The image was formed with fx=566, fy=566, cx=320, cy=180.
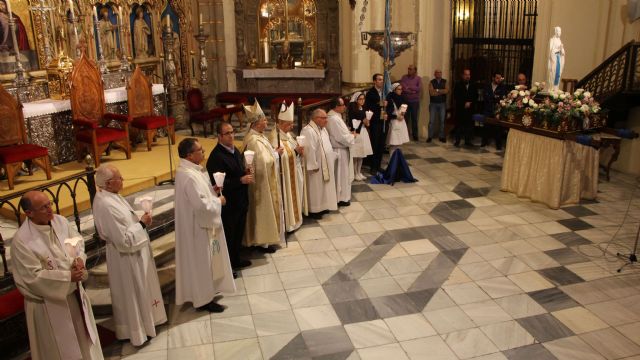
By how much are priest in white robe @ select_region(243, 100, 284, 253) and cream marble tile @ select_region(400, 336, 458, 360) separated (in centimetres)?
233

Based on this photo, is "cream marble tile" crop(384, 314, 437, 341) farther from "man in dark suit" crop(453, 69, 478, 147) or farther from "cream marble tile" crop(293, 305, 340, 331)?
"man in dark suit" crop(453, 69, 478, 147)

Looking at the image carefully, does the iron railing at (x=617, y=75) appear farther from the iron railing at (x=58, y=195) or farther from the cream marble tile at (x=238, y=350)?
the iron railing at (x=58, y=195)

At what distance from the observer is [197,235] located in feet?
17.4

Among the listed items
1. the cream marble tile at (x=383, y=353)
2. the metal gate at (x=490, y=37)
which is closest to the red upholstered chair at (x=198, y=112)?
the metal gate at (x=490, y=37)

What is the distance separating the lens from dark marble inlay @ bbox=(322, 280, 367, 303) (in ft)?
19.0

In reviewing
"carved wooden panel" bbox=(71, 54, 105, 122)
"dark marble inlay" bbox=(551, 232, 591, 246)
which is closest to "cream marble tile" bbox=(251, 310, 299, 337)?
"dark marble inlay" bbox=(551, 232, 591, 246)

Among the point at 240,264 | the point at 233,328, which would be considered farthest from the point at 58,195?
the point at 233,328

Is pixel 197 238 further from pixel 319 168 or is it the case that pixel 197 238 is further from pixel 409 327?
pixel 319 168

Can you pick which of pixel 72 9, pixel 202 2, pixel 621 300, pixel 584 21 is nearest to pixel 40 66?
pixel 72 9

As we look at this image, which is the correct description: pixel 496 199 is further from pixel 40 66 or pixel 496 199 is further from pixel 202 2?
pixel 202 2

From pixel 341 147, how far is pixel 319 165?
64 cm

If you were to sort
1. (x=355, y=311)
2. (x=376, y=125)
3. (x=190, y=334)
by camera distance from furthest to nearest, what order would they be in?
1. (x=376, y=125)
2. (x=355, y=311)
3. (x=190, y=334)

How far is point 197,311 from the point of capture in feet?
18.2

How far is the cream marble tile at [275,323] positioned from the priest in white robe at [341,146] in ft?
10.5
